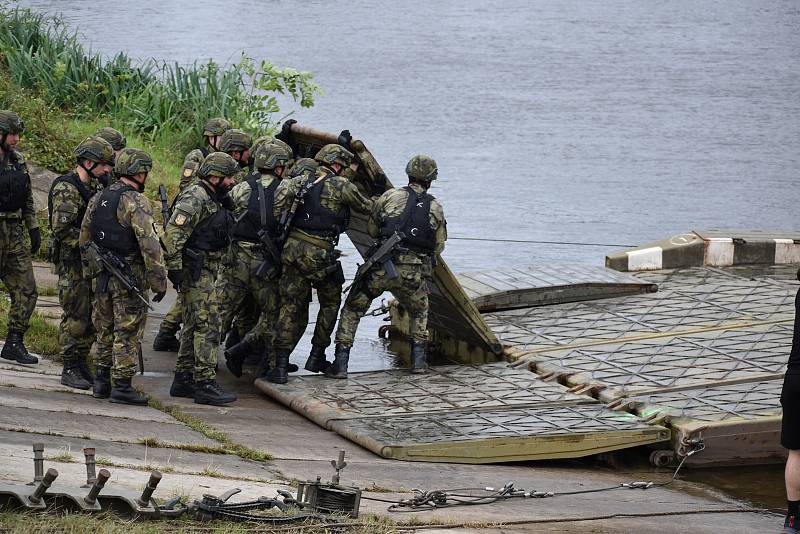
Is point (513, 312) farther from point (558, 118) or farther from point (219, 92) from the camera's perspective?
point (558, 118)

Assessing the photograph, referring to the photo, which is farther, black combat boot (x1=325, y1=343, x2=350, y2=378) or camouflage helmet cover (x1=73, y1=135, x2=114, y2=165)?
black combat boot (x1=325, y1=343, x2=350, y2=378)

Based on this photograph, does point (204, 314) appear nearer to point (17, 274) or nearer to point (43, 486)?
point (17, 274)

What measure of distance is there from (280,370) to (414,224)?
4.73ft

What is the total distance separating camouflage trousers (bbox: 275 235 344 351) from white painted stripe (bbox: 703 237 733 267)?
446 centimetres

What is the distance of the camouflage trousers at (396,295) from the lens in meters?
10.7

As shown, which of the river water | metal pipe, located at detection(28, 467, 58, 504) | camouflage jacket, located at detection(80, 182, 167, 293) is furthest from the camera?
the river water

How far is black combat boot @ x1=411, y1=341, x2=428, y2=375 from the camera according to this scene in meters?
10.8

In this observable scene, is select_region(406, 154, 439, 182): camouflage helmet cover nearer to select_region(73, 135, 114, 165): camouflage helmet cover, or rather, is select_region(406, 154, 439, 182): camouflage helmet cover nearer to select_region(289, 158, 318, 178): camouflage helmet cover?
select_region(289, 158, 318, 178): camouflage helmet cover

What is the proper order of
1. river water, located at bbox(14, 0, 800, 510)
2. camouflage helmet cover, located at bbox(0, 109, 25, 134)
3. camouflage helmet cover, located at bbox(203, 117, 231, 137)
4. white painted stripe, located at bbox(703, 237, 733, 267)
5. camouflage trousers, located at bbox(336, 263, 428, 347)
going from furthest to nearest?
river water, located at bbox(14, 0, 800, 510) < white painted stripe, located at bbox(703, 237, 733, 267) < camouflage helmet cover, located at bbox(203, 117, 231, 137) < camouflage trousers, located at bbox(336, 263, 428, 347) < camouflage helmet cover, located at bbox(0, 109, 25, 134)

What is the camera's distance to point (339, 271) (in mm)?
10648

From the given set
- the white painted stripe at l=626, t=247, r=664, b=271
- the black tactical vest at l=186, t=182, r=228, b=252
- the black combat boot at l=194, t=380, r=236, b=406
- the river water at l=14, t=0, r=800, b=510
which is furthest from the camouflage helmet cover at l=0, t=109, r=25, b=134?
the white painted stripe at l=626, t=247, r=664, b=271

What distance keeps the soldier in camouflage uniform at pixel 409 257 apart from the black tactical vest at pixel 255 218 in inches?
30.3

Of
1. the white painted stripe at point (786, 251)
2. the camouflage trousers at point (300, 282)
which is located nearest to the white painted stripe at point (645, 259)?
the white painted stripe at point (786, 251)

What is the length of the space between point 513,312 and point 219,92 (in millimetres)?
7034
